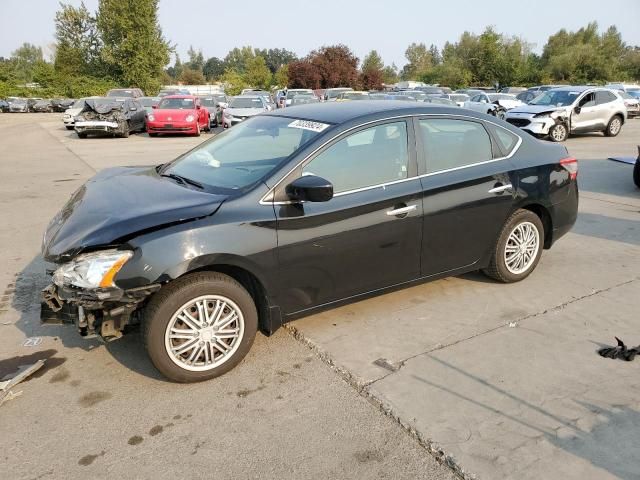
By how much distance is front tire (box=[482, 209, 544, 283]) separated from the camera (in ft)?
14.9

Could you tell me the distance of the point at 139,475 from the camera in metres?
2.50

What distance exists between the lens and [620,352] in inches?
139

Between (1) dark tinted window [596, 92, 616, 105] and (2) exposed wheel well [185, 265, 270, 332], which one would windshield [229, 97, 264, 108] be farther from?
(2) exposed wheel well [185, 265, 270, 332]

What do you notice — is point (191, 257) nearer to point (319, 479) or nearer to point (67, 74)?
point (319, 479)

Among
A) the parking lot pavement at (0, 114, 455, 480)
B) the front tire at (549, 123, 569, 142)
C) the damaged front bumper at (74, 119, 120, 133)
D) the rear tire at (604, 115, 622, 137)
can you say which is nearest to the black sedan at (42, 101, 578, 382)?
the parking lot pavement at (0, 114, 455, 480)

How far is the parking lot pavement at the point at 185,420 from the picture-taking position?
101 inches

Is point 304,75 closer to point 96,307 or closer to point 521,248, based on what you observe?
point 521,248

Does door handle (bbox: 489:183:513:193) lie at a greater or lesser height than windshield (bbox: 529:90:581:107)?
lesser

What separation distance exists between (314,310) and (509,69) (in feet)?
199

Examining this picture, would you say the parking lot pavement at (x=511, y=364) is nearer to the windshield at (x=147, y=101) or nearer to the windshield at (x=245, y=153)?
the windshield at (x=245, y=153)

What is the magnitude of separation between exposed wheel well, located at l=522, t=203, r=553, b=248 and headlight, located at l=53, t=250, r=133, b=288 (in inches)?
137

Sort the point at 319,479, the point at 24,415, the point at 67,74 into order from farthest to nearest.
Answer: the point at 67,74 → the point at 24,415 → the point at 319,479

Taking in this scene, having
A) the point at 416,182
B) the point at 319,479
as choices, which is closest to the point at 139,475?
the point at 319,479

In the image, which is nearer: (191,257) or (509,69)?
(191,257)
